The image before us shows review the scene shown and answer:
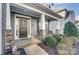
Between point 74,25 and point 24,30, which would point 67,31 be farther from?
point 24,30

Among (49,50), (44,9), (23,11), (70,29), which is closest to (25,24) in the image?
(23,11)

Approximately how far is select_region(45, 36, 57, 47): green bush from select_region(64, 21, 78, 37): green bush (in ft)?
0.66

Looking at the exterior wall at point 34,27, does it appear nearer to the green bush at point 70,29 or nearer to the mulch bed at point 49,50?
the mulch bed at point 49,50

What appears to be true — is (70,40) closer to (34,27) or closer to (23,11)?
(34,27)

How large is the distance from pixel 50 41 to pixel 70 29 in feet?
1.17

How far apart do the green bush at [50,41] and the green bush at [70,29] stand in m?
0.20

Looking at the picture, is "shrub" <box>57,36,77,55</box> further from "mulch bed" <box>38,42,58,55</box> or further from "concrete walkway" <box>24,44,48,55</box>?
"concrete walkway" <box>24,44,48,55</box>

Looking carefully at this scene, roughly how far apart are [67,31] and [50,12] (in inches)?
15.7

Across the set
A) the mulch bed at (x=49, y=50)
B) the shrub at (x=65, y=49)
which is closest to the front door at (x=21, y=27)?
the mulch bed at (x=49, y=50)

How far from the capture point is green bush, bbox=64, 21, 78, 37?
219 cm

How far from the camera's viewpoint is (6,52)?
2.18 m

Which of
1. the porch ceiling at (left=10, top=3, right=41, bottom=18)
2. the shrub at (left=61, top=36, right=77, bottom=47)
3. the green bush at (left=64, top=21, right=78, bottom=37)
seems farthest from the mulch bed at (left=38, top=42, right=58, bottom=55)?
the porch ceiling at (left=10, top=3, right=41, bottom=18)

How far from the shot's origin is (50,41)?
223 cm
